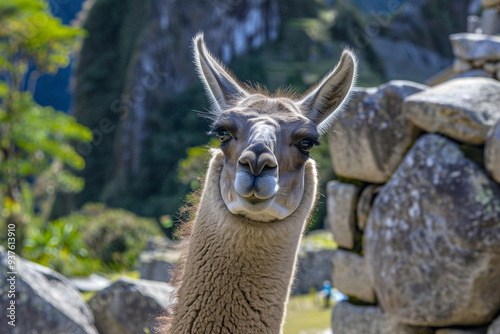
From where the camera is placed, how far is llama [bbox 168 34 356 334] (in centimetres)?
273

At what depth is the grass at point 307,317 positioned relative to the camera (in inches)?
296

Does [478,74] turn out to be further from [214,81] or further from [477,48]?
[214,81]

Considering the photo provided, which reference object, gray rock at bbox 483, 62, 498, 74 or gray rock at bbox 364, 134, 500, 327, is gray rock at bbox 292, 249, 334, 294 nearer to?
gray rock at bbox 483, 62, 498, 74

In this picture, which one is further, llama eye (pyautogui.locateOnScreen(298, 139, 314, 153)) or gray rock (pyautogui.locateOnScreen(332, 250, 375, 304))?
gray rock (pyautogui.locateOnScreen(332, 250, 375, 304))

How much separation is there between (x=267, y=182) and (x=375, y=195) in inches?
109

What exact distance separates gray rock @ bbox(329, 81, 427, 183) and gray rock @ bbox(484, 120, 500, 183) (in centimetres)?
74

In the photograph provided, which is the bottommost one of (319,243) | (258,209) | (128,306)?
(319,243)

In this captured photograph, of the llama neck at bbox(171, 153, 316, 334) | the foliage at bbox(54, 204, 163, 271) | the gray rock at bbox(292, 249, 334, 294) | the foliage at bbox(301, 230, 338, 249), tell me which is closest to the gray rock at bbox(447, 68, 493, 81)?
the llama neck at bbox(171, 153, 316, 334)

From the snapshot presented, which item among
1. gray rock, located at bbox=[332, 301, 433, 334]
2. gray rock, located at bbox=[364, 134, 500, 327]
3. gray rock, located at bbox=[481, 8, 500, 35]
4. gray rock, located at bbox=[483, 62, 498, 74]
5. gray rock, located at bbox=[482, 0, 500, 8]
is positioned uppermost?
gray rock, located at bbox=[482, 0, 500, 8]

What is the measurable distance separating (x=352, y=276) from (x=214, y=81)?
9.11 feet

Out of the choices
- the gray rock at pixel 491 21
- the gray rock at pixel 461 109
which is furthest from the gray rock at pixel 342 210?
the gray rock at pixel 491 21

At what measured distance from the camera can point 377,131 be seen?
495cm

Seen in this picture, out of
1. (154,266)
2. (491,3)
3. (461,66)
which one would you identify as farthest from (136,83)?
(461,66)

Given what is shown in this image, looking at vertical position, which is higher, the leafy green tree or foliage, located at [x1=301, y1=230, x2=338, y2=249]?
the leafy green tree
